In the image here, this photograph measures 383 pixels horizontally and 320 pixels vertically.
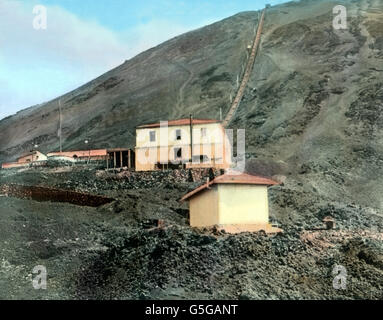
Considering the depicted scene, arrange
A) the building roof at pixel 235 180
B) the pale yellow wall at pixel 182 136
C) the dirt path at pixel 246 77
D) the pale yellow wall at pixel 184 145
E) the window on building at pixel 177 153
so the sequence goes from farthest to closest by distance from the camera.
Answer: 1. the dirt path at pixel 246 77
2. the pale yellow wall at pixel 182 136
3. the window on building at pixel 177 153
4. the pale yellow wall at pixel 184 145
5. the building roof at pixel 235 180

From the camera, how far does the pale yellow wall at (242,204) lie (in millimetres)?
25641

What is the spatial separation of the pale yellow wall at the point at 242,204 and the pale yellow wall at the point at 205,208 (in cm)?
32

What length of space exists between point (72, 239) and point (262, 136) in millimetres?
31960

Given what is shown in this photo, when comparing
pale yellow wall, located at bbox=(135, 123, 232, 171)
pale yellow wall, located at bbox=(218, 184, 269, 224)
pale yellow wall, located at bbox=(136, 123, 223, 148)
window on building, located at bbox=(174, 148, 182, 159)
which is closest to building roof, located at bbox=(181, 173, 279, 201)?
pale yellow wall, located at bbox=(218, 184, 269, 224)

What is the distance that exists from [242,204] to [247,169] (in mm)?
18355

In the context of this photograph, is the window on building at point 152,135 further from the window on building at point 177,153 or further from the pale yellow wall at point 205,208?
the pale yellow wall at point 205,208

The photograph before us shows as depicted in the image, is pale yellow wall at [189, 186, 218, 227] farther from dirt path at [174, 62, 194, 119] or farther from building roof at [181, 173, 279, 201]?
dirt path at [174, 62, 194, 119]

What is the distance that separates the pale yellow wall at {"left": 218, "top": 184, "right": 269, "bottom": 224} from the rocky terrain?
182 cm

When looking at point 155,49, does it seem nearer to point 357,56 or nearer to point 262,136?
point 357,56

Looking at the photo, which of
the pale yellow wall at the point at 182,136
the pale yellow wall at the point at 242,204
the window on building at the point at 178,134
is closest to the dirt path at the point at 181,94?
the pale yellow wall at the point at 182,136

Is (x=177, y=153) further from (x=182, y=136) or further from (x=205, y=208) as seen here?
(x=205, y=208)

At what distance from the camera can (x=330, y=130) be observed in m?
55.3

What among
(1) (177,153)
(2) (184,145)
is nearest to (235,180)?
(1) (177,153)

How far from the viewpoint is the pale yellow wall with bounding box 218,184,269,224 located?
25641 millimetres
